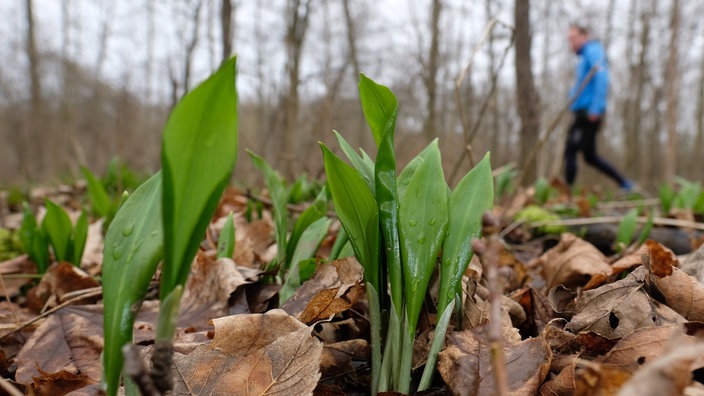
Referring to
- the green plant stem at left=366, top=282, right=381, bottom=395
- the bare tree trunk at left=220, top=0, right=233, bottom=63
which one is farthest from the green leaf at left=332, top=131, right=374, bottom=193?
the bare tree trunk at left=220, top=0, right=233, bottom=63

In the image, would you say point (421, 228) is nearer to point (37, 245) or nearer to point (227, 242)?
point (227, 242)

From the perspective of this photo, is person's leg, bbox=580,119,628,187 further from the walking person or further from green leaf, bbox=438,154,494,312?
green leaf, bbox=438,154,494,312

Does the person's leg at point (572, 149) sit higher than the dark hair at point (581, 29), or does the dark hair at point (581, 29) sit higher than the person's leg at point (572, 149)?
the dark hair at point (581, 29)

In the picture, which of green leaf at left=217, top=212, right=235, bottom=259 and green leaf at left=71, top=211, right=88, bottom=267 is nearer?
green leaf at left=217, top=212, right=235, bottom=259

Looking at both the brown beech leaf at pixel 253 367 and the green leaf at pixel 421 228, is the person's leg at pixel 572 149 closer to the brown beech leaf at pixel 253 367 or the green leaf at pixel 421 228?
the green leaf at pixel 421 228

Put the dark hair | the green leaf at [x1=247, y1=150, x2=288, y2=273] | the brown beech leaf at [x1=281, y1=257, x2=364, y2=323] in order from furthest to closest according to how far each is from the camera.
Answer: the dark hair
the green leaf at [x1=247, y1=150, x2=288, y2=273]
the brown beech leaf at [x1=281, y1=257, x2=364, y2=323]

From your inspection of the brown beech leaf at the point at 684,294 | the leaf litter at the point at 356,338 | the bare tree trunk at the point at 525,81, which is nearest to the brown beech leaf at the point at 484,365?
the leaf litter at the point at 356,338
